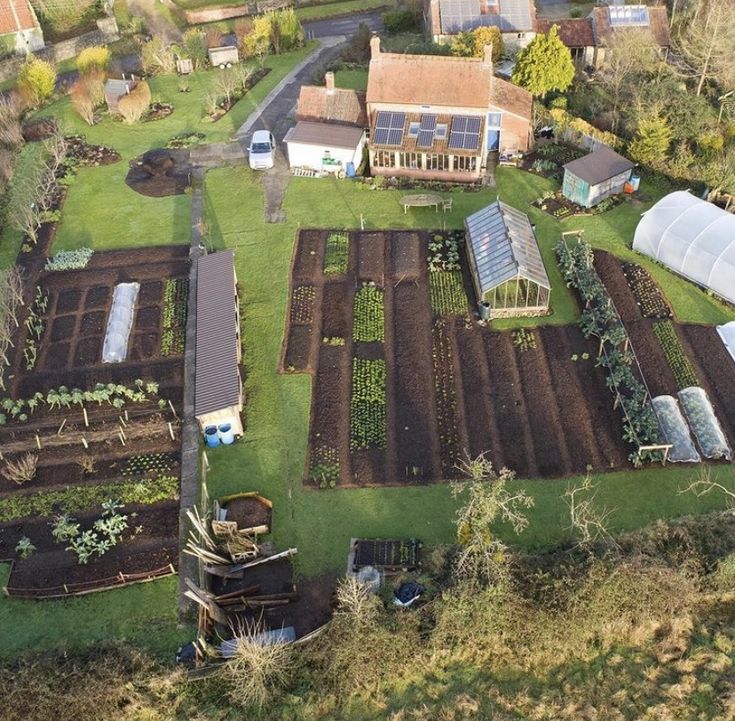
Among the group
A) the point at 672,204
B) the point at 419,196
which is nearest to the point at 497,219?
the point at 419,196

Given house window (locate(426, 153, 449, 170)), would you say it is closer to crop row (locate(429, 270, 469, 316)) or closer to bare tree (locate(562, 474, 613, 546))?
crop row (locate(429, 270, 469, 316))

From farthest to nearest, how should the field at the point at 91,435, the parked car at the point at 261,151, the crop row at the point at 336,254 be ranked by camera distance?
the parked car at the point at 261,151, the crop row at the point at 336,254, the field at the point at 91,435

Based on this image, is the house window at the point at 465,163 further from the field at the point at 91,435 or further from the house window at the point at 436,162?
the field at the point at 91,435

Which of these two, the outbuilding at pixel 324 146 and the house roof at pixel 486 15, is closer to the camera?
the outbuilding at pixel 324 146

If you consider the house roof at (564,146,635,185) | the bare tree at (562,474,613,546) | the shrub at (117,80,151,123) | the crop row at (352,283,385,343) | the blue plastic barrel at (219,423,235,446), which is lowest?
the bare tree at (562,474,613,546)

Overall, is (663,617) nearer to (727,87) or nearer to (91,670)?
(91,670)

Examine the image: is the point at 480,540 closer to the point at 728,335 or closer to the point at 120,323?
the point at 728,335

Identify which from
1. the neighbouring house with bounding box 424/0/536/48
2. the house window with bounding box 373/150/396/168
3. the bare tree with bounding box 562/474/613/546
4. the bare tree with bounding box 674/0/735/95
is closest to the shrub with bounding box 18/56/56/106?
the house window with bounding box 373/150/396/168

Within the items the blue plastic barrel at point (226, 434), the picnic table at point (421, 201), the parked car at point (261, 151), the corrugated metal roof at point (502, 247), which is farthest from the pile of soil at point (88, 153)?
the blue plastic barrel at point (226, 434)
